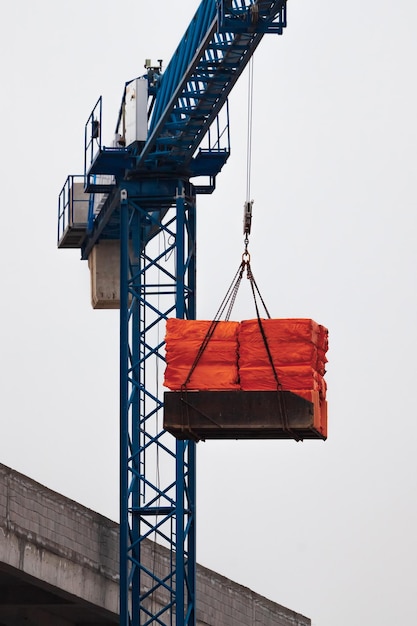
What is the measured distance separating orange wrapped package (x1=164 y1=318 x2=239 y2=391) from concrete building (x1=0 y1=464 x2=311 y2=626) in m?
4.51

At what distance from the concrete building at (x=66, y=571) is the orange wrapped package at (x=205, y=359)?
178 inches

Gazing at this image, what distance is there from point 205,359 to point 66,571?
7.15 metres

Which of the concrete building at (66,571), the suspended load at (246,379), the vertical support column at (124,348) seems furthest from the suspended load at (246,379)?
the vertical support column at (124,348)

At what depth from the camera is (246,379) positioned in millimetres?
23172

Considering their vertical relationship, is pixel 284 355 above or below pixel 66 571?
above

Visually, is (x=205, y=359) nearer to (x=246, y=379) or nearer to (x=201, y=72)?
(x=246, y=379)

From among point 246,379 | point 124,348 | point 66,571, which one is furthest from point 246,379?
point 124,348

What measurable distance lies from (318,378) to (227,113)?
1016 centimetres

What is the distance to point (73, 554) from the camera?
2945 centimetres

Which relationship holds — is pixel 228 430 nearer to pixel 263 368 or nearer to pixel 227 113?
pixel 263 368

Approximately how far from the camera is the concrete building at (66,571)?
27.4 meters

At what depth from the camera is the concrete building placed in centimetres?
2742

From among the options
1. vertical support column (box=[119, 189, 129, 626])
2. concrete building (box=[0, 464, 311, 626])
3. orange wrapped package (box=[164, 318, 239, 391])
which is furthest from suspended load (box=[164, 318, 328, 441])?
vertical support column (box=[119, 189, 129, 626])

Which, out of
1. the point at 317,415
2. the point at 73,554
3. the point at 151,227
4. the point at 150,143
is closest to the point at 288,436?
the point at 317,415
